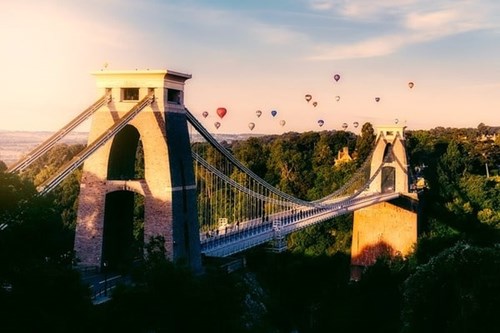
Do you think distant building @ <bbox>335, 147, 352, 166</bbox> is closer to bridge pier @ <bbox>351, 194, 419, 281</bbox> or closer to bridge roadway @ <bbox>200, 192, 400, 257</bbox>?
bridge pier @ <bbox>351, 194, 419, 281</bbox>

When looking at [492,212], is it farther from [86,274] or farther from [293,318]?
[86,274]

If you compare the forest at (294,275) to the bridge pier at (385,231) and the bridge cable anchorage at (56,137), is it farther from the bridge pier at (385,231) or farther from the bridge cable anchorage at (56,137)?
the bridge pier at (385,231)

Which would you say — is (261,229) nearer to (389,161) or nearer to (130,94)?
(130,94)

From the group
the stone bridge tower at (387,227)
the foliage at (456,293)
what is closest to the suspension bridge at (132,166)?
the foliage at (456,293)

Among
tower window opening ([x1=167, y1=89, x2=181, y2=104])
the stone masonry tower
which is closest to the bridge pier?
the stone masonry tower

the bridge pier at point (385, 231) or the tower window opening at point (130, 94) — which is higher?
the tower window opening at point (130, 94)

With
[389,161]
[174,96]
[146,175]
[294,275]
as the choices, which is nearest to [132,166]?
A: [146,175]
